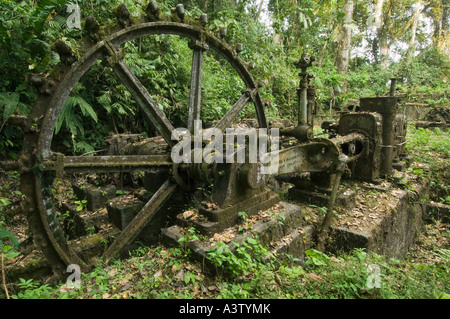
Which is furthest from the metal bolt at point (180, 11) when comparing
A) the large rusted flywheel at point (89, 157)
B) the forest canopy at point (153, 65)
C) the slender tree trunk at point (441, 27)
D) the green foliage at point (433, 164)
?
the slender tree trunk at point (441, 27)

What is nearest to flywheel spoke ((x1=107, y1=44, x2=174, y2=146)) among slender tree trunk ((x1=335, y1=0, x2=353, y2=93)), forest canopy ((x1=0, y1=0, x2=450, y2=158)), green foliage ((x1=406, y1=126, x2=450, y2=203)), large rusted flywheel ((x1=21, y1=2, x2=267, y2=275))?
large rusted flywheel ((x1=21, y1=2, x2=267, y2=275))

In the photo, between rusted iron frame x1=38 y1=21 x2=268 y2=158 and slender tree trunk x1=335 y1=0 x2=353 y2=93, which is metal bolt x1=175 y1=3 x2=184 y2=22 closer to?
rusted iron frame x1=38 y1=21 x2=268 y2=158

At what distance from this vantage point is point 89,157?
9.25 ft

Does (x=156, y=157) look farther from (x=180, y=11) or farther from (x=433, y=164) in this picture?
(x=433, y=164)

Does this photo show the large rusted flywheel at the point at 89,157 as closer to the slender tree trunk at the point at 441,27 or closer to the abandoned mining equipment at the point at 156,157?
the abandoned mining equipment at the point at 156,157

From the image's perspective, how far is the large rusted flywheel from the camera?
245cm

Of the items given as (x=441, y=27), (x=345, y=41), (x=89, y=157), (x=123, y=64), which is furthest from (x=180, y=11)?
(x=441, y=27)

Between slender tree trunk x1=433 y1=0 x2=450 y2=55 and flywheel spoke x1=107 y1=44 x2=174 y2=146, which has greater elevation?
slender tree trunk x1=433 y1=0 x2=450 y2=55

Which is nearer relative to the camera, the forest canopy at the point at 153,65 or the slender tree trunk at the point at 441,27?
the forest canopy at the point at 153,65

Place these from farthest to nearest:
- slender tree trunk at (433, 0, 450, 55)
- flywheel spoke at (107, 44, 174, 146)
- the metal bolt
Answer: slender tree trunk at (433, 0, 450, 55), the metal bolt, flywheel spoke at (107, 44, 174, 146)

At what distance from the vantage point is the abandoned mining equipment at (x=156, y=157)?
2486 mm

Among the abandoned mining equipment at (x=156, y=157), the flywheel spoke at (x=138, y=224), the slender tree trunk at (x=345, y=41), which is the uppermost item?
the slender tree trunk at (x=345, y=41)

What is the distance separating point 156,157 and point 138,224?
0.83 metres
